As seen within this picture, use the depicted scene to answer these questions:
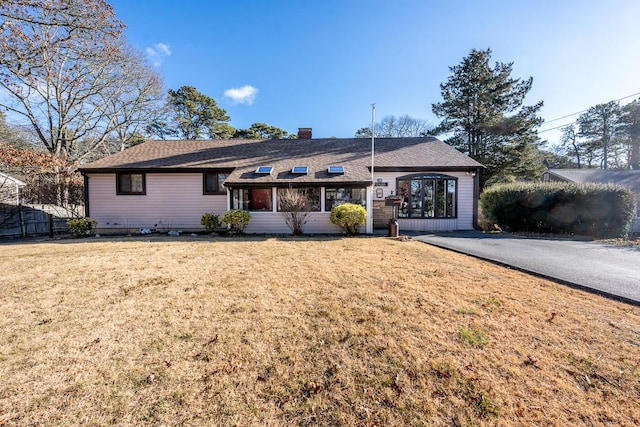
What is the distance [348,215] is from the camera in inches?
371

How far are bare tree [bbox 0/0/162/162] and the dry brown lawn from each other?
9.46 m

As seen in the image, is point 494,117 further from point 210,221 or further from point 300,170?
point 210,221

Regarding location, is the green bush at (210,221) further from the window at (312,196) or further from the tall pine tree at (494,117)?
the tall pine tree at (494,117)

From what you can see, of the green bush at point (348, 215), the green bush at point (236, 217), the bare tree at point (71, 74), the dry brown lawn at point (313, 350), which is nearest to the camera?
the dry brown lawn at point (313, 350)

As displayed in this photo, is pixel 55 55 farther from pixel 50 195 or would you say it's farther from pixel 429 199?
pixel 429 199

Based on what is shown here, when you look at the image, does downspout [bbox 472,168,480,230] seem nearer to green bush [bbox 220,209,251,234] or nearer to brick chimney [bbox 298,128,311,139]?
brick chimney [bbox 298,128,311,139]

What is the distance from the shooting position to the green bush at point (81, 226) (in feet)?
32.7

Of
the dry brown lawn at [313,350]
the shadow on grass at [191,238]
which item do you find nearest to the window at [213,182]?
the shadow on grass at [191,238]

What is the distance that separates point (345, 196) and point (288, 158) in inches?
145

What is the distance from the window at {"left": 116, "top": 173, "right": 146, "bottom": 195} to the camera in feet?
37.1

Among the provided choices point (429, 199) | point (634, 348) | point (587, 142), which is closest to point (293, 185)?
point (429, 199)

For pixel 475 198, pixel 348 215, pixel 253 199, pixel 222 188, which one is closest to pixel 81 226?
pixel 222 188

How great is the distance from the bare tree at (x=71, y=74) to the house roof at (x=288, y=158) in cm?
450

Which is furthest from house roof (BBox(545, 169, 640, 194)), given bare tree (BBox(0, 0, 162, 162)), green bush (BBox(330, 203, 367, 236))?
bare tree (BBox(0, 0, 162, 162))
